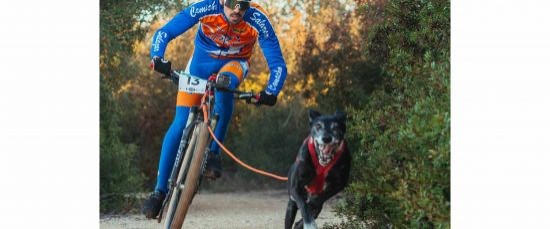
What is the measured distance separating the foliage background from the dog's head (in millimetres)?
264

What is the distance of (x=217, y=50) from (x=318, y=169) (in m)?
1.33

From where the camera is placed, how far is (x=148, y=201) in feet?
21.8

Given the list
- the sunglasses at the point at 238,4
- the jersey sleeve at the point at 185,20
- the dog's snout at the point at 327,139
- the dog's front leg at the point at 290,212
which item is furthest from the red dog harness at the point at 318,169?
the jersey sleeve at the point at 185,20

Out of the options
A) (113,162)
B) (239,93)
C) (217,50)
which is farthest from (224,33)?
(113,162)

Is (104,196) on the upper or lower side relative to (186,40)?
lower

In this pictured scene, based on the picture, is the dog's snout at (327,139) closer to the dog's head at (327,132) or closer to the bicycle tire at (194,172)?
the dog's head at (327,132)

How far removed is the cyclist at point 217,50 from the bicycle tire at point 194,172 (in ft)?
0.66

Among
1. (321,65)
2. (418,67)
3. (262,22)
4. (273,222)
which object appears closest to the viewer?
(418,67)

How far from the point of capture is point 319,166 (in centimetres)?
573

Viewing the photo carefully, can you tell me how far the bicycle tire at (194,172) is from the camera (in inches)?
243

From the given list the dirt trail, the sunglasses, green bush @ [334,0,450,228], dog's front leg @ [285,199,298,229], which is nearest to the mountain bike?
the sunglasses

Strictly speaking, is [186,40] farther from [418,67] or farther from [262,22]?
[418,67]
